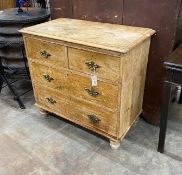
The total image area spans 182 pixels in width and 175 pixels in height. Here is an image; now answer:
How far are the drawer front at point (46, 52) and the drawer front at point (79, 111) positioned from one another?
0.29 metres

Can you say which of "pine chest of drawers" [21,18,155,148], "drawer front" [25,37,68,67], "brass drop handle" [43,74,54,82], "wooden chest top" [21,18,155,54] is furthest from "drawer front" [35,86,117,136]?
"wooden chest top" [21,18,155,54]

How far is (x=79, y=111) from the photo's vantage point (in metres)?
1.85

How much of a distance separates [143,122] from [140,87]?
1.39 feet

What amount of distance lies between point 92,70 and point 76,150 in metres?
0.68

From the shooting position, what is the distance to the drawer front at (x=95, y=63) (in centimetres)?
146

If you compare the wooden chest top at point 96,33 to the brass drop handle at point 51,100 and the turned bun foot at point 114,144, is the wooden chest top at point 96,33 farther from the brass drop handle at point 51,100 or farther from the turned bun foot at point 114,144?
the turned bun foot at point 114,144

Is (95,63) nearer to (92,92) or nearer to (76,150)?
(92,92)

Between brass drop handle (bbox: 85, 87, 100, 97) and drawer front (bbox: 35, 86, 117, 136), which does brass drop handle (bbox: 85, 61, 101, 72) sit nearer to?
brass drop handle (bbox: 85, 87, 100, 97)

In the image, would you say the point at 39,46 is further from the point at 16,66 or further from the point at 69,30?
the point at 16,66

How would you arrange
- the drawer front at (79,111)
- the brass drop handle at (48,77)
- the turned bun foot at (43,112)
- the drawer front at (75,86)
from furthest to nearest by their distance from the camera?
the turned bun foot at (43,112) → the brass drop handle at (48,77) → the drawer front at (79,111) → the drawer front at (75,86)

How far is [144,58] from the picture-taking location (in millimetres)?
1749

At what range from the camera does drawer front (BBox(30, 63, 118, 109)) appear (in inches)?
62.6

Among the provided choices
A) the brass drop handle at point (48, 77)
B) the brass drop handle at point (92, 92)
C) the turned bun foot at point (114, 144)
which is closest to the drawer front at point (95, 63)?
the brass drop handle at point (92, 92)

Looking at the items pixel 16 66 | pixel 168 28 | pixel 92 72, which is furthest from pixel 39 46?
pixel 168 28
